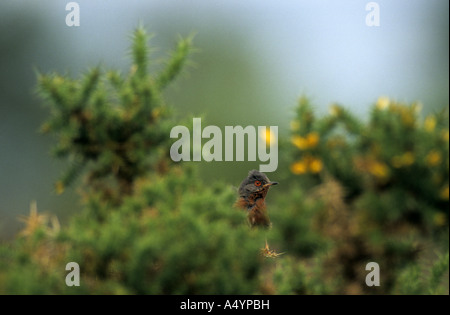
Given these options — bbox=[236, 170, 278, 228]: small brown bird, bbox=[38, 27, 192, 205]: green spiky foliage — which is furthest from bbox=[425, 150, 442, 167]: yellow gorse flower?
bbox=[38, 27, 192, 205]: green spiky foliage

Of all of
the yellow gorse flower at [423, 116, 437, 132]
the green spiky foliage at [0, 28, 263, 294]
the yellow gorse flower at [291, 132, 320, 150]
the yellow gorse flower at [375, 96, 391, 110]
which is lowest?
the green spiky foliage at [0, 28, 263, 294]

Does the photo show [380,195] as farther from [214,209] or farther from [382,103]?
[214,209]

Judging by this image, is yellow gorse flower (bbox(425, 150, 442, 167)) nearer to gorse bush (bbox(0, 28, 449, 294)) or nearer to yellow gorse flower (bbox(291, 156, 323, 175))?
gorse bush (bbox(0, 28, 449, 294))

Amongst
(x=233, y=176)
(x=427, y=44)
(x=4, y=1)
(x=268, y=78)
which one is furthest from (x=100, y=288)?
(x=4, y=1)

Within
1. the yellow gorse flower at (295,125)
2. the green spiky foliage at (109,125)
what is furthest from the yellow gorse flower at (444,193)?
the green spiky foliage at (109,125)

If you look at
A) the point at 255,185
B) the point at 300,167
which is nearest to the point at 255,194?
the point at 255,185

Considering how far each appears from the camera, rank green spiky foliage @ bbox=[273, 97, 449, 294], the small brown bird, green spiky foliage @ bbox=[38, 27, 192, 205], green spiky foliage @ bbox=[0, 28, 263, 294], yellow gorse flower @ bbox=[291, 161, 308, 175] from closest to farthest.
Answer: green spiky foliage @ bbox=[0, 28, 263, 294] → green spiky foliage @ bbox=[38, 27, 192, 205] → green spiky foliage @ bbox=[273, 97, 449, 294] → the small brown bird → yellow gorse flower @ bbox=[291, 161, 308, 175]

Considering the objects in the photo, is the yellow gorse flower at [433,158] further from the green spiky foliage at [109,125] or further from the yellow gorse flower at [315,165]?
the green spiky foliage at [109,125]
